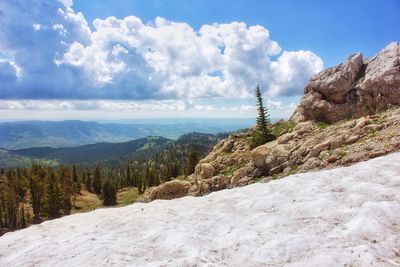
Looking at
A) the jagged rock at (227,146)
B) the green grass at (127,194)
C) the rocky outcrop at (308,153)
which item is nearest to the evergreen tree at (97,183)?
the green grass at (127,194)

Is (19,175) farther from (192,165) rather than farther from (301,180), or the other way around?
(301,180)

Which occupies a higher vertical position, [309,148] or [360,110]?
[360,110]

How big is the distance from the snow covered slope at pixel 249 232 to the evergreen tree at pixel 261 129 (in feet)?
112

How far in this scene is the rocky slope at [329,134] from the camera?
2906cm

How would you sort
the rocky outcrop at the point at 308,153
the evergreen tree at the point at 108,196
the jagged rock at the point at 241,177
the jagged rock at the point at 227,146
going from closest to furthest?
the rocky outcrop at the point at 308,153, the jagged rock at the point at 241,177, the jagged rock at the point at 227,146, the evergreen tree at the point at 108,196

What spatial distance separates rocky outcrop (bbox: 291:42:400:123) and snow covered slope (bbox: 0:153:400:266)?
26534 mm

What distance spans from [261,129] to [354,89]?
17.0 meters

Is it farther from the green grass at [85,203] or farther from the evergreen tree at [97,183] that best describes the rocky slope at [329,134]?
the evergreen tree at [97,183]

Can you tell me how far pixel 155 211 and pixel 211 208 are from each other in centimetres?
348

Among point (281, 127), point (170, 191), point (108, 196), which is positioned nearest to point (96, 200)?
point (108, 196)

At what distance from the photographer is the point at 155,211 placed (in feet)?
62.6

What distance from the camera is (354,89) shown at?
48.6 meters

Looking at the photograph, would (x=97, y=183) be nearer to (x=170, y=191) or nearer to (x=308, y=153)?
(x=170, y=191)

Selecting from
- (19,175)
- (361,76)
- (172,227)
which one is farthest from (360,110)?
(19,175)
